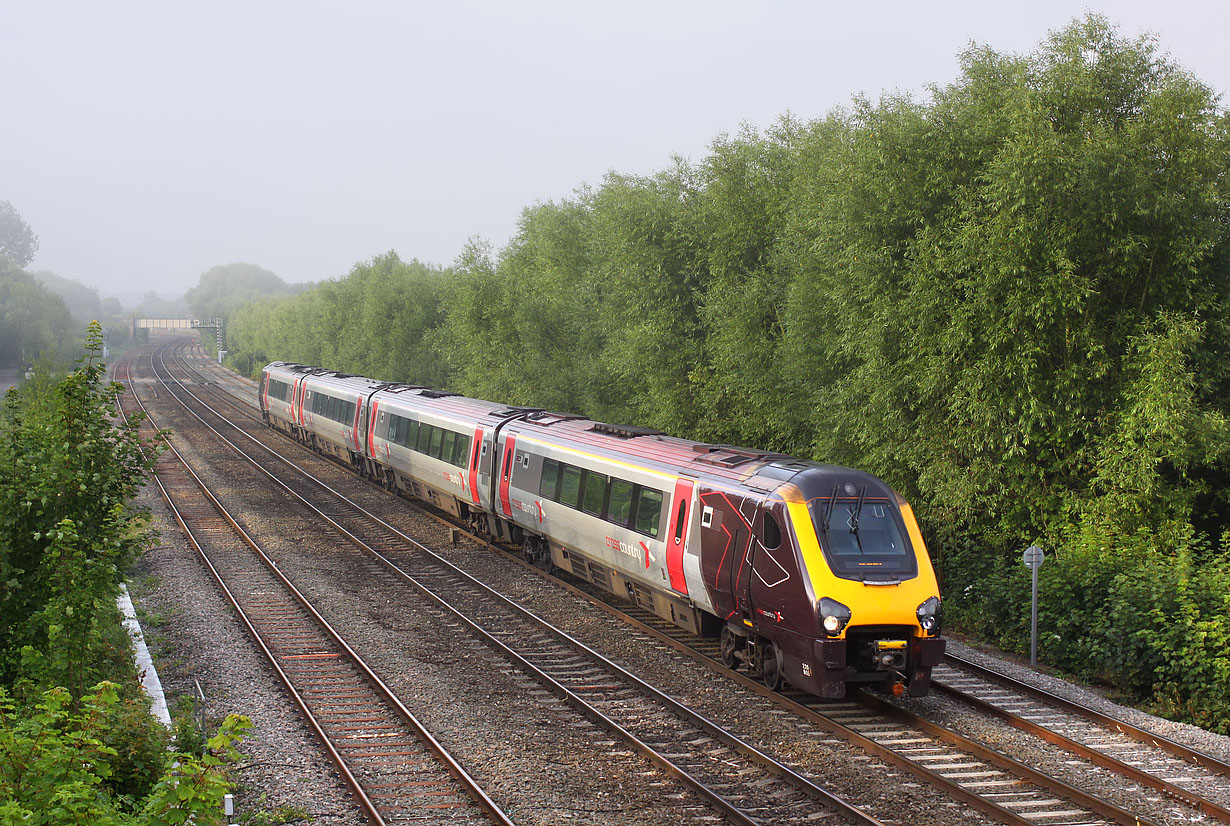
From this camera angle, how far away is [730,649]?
535 inches

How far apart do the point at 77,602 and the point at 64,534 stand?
2.34 ft

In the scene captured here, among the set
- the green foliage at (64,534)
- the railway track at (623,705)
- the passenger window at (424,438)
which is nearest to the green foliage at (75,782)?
the green foliage at (64,534)

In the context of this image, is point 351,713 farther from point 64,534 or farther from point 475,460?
point 475,460

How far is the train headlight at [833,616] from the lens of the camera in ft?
36.6

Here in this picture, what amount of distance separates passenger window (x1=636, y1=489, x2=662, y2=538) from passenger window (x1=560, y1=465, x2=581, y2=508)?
2.41 meters

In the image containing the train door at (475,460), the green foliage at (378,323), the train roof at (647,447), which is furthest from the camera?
the green foliage at (378,323)

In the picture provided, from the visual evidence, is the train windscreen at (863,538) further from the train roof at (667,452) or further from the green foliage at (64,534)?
the green foliage at (64,534)

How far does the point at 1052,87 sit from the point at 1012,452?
6.58 m

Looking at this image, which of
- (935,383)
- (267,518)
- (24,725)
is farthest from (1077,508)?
(267,518)

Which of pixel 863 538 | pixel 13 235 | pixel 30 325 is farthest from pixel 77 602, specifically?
pixel 13 235

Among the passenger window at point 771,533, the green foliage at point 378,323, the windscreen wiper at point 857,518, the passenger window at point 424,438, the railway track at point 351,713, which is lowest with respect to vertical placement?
the railway track at point 351,713

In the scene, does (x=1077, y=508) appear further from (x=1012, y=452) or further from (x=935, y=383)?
(x=935, y=383)

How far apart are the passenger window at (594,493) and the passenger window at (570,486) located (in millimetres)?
342

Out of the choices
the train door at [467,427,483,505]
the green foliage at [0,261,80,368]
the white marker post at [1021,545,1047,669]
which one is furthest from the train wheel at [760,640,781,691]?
the green foliage at [0,261,80,368]
